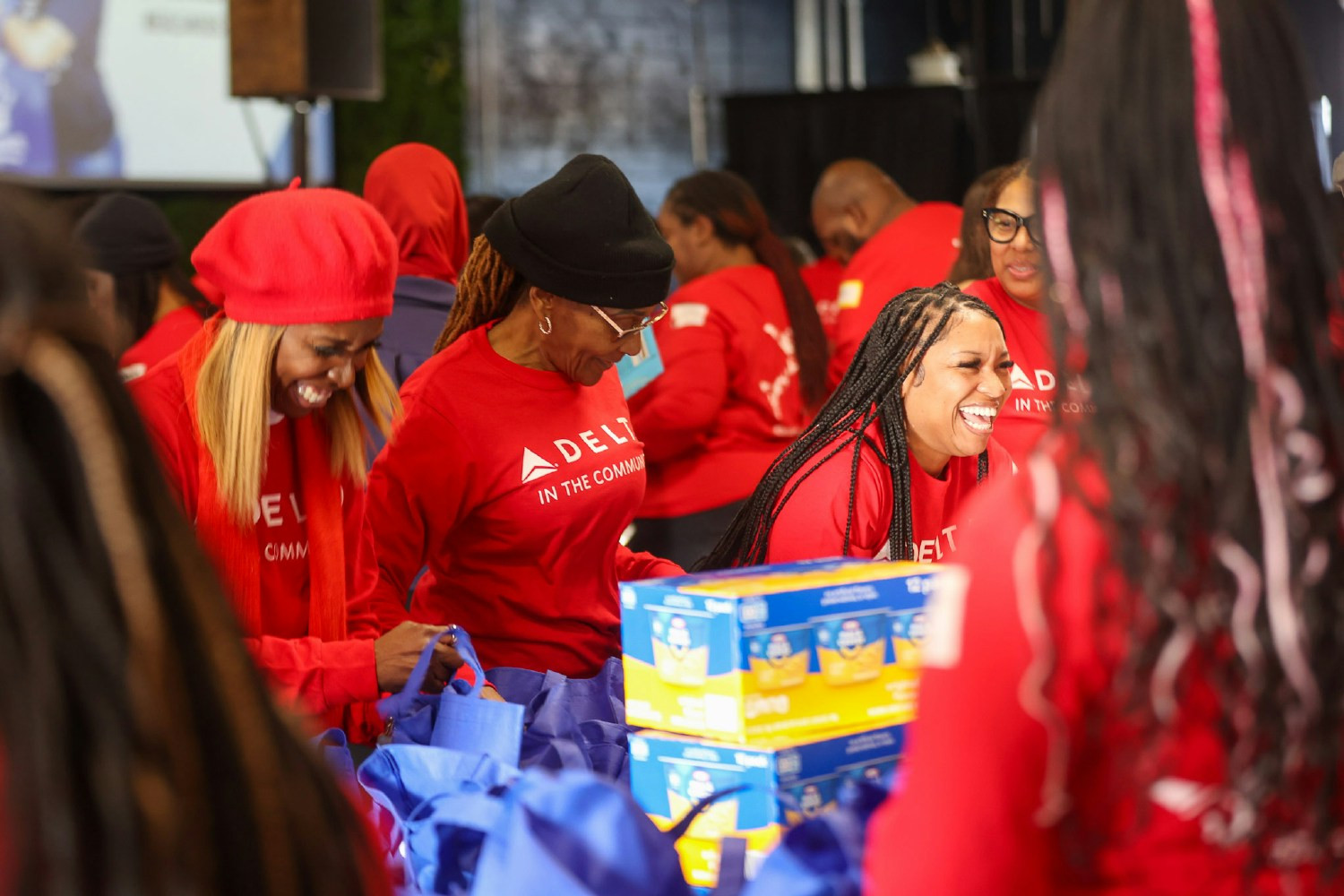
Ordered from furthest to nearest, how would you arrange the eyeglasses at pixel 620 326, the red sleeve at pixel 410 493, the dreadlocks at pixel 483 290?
the dreadlocks at pixel 483 290 → the eyeglasses at pixel 620 326 → the red sleeve at pixel 410 493

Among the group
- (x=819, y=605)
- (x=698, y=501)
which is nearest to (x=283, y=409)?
(x=819, y=605)

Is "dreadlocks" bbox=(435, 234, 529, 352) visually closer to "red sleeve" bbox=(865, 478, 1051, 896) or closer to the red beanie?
the red beanie

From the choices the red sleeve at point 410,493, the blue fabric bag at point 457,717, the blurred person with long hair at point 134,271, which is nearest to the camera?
the blue fabric bag at point 457,717

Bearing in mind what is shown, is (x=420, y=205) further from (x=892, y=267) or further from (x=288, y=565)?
(x=288, y=565)

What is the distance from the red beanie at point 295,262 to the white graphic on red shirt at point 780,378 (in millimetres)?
2285

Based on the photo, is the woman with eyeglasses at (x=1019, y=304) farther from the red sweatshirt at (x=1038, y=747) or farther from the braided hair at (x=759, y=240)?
the red sweatshirt at (x=1038, y=747)

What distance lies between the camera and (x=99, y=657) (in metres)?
0.90

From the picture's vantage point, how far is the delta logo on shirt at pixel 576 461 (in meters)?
2.55

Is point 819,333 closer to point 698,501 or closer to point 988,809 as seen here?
point 698,501

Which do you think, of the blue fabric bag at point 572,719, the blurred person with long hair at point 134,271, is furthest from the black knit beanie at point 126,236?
the blue fabric bag at point 572,719

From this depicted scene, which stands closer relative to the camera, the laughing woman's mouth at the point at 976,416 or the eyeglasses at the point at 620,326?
the eyeglasses at the point at 620,326

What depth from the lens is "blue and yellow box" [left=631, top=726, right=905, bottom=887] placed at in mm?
1657

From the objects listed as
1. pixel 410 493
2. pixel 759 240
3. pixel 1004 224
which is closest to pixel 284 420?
pixel 410 493

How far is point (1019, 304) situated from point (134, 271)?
260 cm
